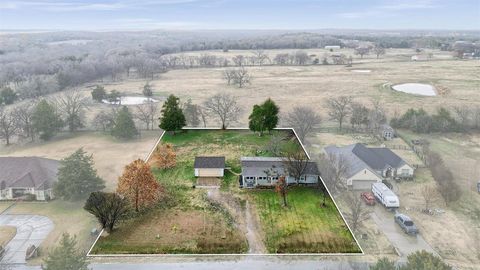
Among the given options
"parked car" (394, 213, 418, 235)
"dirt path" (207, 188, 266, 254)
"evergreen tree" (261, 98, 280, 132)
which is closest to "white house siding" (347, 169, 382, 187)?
"parked car" (394, 213, 418, 235)

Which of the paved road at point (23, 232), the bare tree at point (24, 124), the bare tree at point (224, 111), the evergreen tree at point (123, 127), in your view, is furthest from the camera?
the bare tree at point (224, 111)

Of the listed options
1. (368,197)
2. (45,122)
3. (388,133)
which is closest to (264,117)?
(368,197)

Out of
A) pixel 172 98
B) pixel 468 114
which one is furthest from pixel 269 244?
pixel 468 114

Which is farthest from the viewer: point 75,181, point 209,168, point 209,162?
point 209,162

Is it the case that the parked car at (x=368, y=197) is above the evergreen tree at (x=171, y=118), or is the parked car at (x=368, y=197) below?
below

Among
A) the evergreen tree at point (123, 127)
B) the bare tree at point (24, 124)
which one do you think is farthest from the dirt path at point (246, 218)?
the bare tree at point (24, 124)

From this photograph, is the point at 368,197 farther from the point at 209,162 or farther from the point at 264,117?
the point at 264,117

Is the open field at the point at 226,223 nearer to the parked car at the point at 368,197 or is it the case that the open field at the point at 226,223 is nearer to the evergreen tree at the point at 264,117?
the parked car at the point at 368,197

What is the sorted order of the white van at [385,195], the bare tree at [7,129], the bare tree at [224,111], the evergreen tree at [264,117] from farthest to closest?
the bare tree at [224,111] → the bare tree at [7,129] → the evergreen tree at [264,117] → the white van at [385,195]
